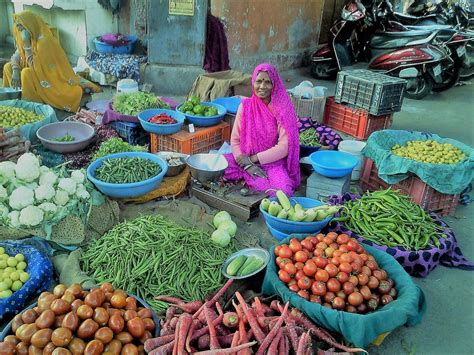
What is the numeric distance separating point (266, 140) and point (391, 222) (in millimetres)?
1522

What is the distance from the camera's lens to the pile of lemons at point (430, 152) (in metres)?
4.09

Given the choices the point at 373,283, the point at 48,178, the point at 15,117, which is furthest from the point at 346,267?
the point at 15,117

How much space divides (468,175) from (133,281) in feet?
10.8

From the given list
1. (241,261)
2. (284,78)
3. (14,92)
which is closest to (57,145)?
(14,92)

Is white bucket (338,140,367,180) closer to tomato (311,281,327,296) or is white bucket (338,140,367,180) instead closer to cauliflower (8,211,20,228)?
tomato (311,281,327,296)

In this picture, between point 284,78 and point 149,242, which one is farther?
point 284,78

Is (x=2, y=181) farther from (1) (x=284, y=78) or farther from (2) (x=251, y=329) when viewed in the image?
(1) (x=284, y=78)

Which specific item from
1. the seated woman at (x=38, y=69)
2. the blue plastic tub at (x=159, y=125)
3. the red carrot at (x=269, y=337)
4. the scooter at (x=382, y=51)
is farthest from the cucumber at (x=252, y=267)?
the scooter at (x=382, y=51)

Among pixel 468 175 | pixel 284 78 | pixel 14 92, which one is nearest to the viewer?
pixel 468 175

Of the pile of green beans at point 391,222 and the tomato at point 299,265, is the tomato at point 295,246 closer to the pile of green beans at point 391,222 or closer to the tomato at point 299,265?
the tomato at point 299,265

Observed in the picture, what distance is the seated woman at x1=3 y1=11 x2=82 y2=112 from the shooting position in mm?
5648

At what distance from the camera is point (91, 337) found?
2.02 metres

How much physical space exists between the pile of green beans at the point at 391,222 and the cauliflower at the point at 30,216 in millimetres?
2414

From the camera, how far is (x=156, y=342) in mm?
2082
